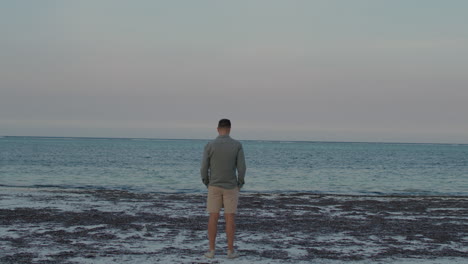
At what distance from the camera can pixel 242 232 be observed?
12.1 meters

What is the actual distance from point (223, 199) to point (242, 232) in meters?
3.36

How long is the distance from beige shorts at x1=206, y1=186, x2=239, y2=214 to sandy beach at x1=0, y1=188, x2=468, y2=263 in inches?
37.1

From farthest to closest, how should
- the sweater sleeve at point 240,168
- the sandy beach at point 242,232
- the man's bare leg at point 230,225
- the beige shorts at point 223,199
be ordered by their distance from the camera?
the sandy beach at point 242,232 < the man's bare leg at point 230,225 < the beige shorts at point 223,199 < the sweater sleeve at point 240,168

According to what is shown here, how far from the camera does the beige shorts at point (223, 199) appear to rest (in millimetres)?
8883

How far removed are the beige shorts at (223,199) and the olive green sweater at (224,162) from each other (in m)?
0.09

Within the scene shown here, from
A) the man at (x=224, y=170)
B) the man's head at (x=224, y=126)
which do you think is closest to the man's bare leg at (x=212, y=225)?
the man at (x=224, y=170)

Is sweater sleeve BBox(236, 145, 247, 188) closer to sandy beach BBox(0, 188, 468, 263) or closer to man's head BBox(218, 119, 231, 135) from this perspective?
man's head BBox(218, 119, 231, 135)

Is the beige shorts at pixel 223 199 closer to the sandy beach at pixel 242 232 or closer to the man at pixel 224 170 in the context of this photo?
the man at pixel 224 170

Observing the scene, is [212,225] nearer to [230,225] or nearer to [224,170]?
[230,225]

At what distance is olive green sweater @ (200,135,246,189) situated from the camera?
8.80 m

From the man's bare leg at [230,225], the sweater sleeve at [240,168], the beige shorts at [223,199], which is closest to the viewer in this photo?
the sweater sleeve at [240,168]

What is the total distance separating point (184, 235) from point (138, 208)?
18.5 ft

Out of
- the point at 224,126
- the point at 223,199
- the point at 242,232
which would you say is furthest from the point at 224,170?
the point at 242,232

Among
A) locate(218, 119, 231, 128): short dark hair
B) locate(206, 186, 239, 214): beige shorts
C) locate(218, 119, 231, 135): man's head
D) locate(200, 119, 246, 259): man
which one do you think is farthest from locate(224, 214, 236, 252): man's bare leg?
locate(218, 119, 231, 128): short dark hair
